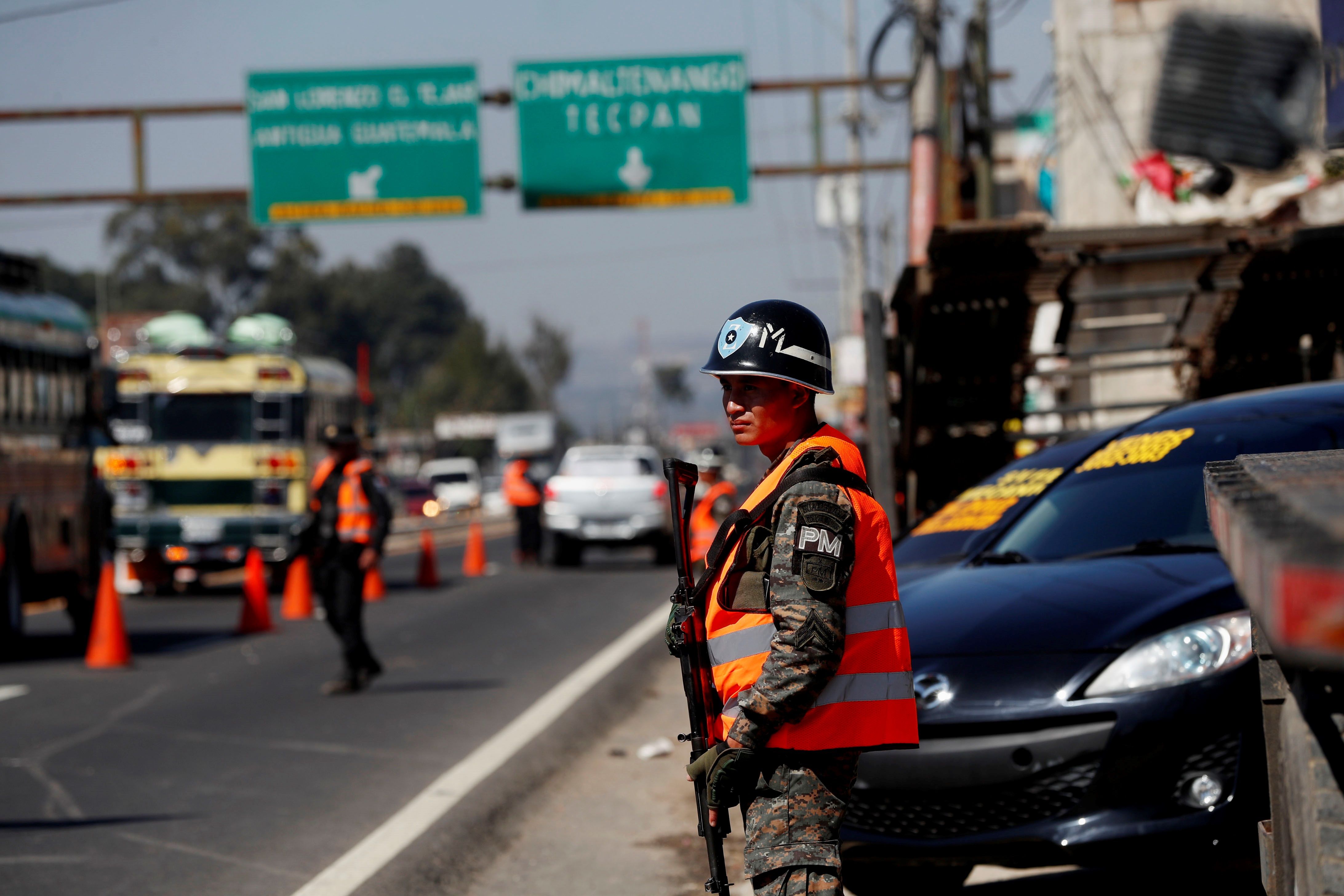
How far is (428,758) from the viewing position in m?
8.44

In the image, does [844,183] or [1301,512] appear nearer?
[1301,512]

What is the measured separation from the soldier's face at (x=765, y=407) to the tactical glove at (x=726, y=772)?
2.22ft

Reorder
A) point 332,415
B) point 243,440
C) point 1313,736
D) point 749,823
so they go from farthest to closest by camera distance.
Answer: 1. point 332,415
2. point 243,440
3. point 749,823
4. point 1313,736

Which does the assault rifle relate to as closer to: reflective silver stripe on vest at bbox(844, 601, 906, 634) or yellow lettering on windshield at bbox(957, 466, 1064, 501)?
reflective silver stripe on vest at bbox(844, 601, 906, 634)

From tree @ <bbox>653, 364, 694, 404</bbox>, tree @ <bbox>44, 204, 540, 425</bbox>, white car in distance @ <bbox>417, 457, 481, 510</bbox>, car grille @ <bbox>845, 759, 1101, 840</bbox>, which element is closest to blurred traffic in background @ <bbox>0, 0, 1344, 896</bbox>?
car grille @ <bbox>845, 759, 1101, 840</bbox>

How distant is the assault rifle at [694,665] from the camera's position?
3.37 m

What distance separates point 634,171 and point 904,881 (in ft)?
55.0

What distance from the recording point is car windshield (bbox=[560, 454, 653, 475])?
24406 millimetres

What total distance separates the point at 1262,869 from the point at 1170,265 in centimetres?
672


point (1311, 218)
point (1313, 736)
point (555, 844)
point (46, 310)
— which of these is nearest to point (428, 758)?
point (555, 844)

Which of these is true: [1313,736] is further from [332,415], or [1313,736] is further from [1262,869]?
[332,415]

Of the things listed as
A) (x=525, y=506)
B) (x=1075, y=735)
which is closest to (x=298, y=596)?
(x=525, y=506)

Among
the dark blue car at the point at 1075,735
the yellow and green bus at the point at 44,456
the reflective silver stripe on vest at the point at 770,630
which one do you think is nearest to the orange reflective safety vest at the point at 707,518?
the yellow and green bus at the point at 44,456

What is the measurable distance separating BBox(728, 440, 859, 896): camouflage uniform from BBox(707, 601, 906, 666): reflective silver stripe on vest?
0.07 meters
